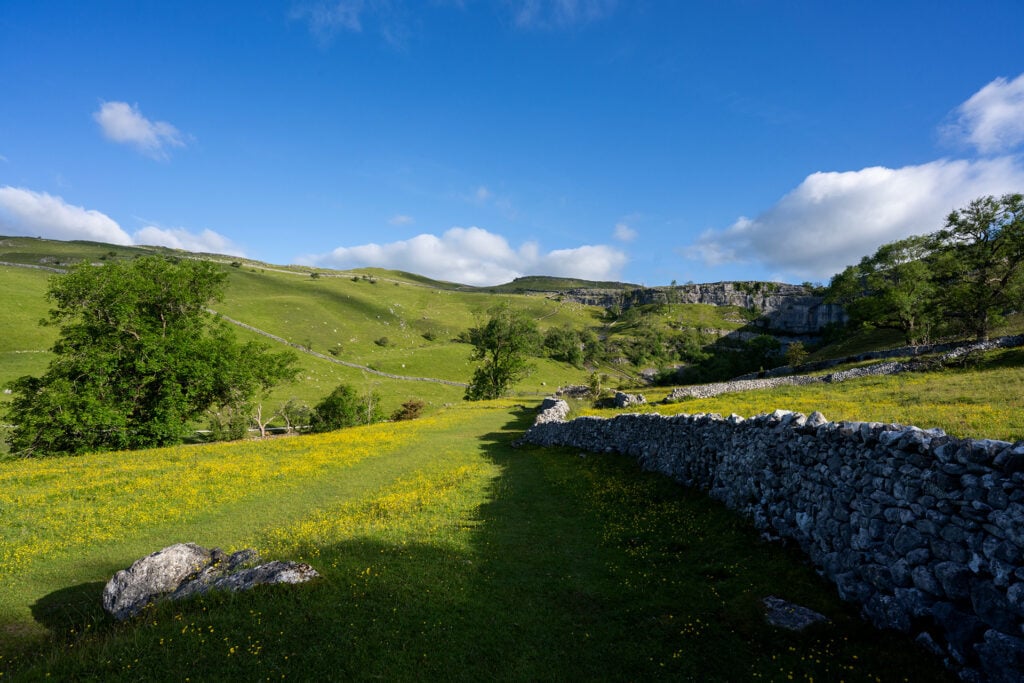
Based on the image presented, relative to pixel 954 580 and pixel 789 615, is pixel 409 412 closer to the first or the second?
pixel 789 615

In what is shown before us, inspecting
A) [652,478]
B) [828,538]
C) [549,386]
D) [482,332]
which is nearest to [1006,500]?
[828,538]

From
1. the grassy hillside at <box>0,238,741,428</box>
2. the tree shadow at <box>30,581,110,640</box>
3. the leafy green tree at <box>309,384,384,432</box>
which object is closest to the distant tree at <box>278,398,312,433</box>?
the leafy green tree at <box>309,384,384,432</box>

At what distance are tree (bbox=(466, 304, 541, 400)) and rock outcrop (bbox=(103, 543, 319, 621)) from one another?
213ft

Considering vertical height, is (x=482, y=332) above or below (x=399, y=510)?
above

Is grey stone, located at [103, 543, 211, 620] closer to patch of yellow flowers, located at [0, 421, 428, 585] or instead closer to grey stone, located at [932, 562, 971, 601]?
patch of yellow flowers, located at [0, 421, 428, 585]

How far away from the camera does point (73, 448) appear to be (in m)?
35.2

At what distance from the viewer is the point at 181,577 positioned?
10727 mm

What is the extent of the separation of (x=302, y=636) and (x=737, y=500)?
1362cm

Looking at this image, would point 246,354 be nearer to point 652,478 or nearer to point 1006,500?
point 652,478

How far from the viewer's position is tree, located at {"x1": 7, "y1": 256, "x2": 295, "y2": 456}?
33969 mm

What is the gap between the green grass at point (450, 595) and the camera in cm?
768

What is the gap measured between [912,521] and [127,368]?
52376 mm

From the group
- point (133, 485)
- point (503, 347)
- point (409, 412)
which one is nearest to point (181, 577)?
point (133, 485)

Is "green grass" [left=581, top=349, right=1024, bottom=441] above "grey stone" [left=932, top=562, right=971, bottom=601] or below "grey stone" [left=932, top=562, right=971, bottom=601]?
above
